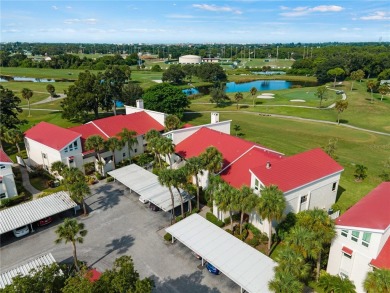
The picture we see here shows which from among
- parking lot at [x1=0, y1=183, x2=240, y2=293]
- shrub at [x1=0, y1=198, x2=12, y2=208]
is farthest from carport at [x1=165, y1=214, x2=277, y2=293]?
shrub at [x1=0, y1=198, x2=12, y2=208]

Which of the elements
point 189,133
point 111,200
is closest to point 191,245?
point 111,200

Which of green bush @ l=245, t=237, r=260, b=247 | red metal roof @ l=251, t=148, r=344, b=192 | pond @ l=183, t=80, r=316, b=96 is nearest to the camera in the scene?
green bush @ l=245, t=237, r=260, b=247

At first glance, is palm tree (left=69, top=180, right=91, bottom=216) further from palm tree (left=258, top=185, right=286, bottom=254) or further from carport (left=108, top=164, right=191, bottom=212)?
palm tree (left=258, top=185, right=286, bottom=254)

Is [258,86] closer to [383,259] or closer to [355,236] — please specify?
[355,236]

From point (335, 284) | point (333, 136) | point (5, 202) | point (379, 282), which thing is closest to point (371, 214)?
point (335, 284)

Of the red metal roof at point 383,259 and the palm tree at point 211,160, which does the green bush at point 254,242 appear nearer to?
the palm tree at point 211,160

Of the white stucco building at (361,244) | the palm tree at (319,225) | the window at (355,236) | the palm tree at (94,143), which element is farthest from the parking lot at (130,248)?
the window at (355,236)
